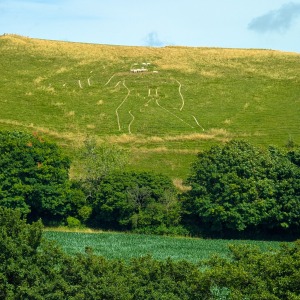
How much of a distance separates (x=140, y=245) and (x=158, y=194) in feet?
40.1

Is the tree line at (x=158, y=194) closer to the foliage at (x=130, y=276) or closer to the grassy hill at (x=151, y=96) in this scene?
the grassy hill at (x=151, y=96)

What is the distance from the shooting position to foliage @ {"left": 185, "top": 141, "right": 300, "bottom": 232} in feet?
242

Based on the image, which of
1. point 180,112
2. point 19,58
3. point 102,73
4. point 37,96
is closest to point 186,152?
A: point 180,112

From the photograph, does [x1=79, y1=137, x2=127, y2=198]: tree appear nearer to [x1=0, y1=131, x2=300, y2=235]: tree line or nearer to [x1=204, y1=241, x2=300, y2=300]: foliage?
[x1=0, y1=131, x2=300, y2=235]: tree line

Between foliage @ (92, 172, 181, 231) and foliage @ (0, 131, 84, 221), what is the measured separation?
317 cm

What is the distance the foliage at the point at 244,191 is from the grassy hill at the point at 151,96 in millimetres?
13435

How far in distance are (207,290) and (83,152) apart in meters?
54.4

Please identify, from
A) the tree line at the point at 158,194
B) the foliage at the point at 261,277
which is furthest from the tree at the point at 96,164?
the foliage at the point at 261,277

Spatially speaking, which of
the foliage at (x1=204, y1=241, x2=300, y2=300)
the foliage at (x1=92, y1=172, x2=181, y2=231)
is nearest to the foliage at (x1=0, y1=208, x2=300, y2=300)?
the foliage at (x1=204, y1=241, x2=300, y2=300)

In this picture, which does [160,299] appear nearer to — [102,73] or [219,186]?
[219,186]

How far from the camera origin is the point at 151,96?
124250 millimetres

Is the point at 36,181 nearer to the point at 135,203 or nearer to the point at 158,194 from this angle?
the point at 135,203

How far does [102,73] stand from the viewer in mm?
138250

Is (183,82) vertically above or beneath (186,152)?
above
